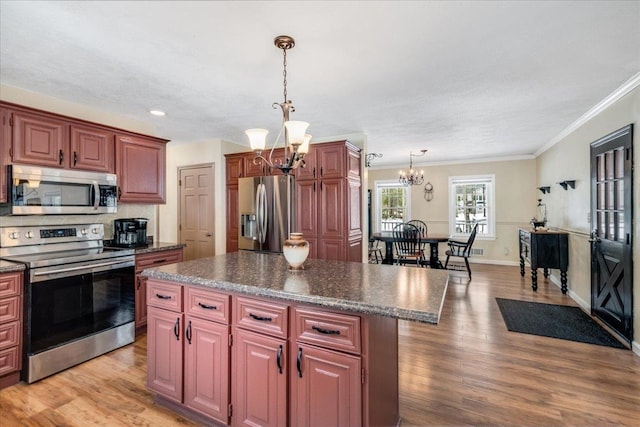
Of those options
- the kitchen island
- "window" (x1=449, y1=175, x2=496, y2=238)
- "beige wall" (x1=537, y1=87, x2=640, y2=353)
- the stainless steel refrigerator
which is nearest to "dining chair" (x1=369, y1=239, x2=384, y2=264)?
"window" (x1=449, y1=175, x2=496, y2=238)

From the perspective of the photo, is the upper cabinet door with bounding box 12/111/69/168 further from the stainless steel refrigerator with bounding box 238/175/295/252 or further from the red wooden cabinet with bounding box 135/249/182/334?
the stainless steel refrigerator with bounding box 238/175/295/252

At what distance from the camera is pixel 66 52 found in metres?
2.23

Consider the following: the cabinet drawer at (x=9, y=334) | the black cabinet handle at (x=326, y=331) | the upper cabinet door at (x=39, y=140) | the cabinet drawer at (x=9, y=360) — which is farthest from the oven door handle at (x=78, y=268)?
the black cabinet handle at (x=326, y=331)

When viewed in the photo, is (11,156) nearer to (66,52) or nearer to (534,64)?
(66,52)

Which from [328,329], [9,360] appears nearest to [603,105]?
[328,329]

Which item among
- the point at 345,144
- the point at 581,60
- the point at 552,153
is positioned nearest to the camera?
the point at 581,60

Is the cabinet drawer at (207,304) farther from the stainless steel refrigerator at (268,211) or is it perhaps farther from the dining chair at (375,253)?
the dining chair at (375,253)

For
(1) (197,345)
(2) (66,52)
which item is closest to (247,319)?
(1) (197,345)

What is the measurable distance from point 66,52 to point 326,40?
1879 millimetres

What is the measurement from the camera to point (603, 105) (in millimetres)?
3393

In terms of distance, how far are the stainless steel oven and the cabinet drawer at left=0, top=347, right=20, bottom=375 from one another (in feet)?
0.16

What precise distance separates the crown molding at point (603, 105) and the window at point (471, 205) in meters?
2.09

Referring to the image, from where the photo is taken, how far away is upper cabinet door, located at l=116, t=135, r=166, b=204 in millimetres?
3322

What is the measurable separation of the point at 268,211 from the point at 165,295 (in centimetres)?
223
